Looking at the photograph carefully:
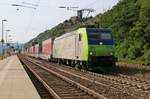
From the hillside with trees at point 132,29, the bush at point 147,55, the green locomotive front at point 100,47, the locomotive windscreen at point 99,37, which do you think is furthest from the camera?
the hillside with trees at point 132,29

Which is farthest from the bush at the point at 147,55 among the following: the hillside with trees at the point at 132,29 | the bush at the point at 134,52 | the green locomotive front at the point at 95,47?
the green locomotive front at the point at 95,47

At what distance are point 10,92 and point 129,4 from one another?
43949mm

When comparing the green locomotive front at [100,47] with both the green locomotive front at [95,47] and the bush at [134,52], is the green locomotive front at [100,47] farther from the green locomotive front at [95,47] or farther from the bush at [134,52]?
the bush at [134,52]

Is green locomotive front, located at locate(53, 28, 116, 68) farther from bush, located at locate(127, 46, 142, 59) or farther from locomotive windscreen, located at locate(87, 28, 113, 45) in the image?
bush, located at locate(127, 46, 142, 59)

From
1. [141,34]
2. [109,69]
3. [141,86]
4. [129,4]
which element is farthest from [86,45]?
[129,4]

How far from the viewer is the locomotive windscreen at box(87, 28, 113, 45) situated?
3212 centimetres

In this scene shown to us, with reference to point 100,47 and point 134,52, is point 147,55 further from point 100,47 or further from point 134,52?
point 100,47

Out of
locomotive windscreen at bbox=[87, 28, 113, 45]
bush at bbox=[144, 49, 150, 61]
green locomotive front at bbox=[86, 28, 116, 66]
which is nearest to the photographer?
green locomotive front at bbox=[86, 28, 116, 66]

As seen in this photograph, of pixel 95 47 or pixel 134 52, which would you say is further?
pixel 134 52

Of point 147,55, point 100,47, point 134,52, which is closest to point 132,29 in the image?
point 134,52

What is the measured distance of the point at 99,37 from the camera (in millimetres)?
32406

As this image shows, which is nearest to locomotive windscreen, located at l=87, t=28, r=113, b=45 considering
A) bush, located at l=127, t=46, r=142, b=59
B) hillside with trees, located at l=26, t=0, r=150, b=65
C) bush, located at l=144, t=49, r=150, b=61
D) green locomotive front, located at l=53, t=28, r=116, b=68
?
green locomotive front, located at l=53, t=28, r=116, b=68

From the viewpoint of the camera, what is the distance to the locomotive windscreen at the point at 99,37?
32125 millimetres

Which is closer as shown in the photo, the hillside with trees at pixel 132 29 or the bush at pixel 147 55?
the bush at pixel 147 55
